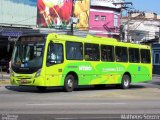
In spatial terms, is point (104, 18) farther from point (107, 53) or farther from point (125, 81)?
point (107, 53)

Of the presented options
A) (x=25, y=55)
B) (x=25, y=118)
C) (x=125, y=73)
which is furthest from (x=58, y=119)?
(x=125, y=73)

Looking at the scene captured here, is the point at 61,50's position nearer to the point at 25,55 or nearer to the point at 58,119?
the point at 25,55

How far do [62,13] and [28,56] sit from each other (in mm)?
32215

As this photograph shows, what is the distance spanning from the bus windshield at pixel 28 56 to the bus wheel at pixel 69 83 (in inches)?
80.9

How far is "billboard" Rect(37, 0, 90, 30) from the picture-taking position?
5362 centimetres

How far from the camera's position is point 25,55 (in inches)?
943

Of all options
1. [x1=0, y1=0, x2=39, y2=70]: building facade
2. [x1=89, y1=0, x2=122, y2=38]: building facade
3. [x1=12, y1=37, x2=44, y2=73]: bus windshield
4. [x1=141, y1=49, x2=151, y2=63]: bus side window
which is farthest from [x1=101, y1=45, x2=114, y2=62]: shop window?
[x1=89, y1=0, x2=122, y2=38]: building facade

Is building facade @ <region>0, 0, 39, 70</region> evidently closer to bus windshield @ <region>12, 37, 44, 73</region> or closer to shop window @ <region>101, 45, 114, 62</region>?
shop window @ <region>101, 45, 114, 62</region>

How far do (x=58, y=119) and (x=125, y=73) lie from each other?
56.8 feet

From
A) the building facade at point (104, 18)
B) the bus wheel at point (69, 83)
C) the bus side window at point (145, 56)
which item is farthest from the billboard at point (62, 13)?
the bus wheel at point (69, 83)

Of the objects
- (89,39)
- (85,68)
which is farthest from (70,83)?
(89,39)

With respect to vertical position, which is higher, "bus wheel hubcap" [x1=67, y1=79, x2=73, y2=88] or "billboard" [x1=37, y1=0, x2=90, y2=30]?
"billboard" [x1=37, y1=0, x2=90, y2=30]

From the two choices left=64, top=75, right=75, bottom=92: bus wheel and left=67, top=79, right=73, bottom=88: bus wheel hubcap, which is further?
left=67, top=79, right=73, bottom=88: bus wheel hubcap

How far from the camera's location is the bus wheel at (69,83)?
24781 mm
